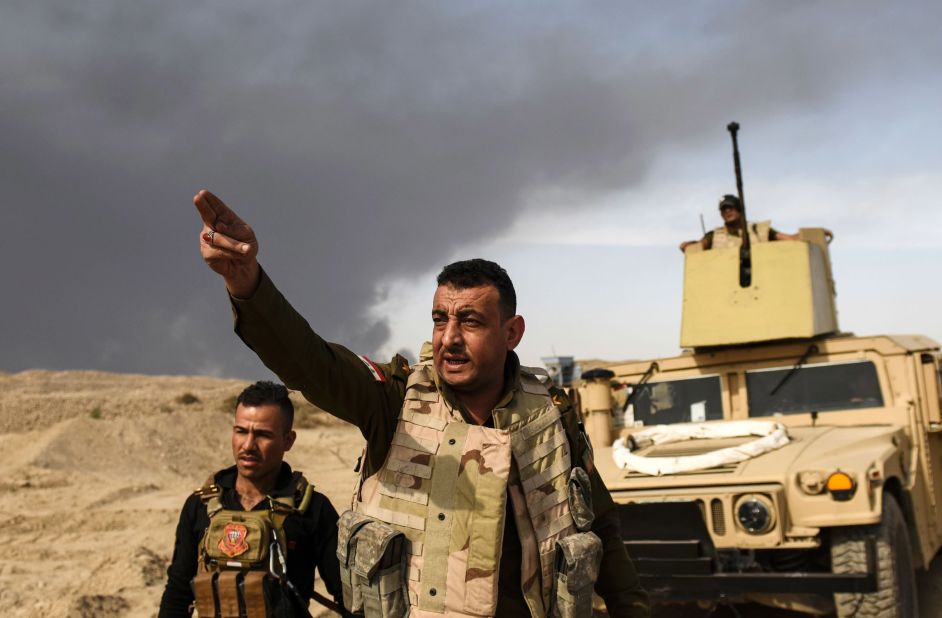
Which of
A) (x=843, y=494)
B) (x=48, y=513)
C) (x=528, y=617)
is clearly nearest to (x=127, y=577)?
(x=48, y=513)

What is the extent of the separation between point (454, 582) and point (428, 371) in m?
0.51

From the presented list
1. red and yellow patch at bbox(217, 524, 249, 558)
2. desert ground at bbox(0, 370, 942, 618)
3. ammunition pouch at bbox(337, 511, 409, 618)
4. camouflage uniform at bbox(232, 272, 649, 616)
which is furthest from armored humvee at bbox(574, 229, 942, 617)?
ammunition pouch at bbox(337, 511, 409, 618)

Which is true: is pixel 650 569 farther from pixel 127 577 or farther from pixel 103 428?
pixel 103 428

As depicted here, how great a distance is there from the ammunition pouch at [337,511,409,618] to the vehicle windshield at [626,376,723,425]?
463cm

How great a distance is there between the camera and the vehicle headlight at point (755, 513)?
4445 millimetres

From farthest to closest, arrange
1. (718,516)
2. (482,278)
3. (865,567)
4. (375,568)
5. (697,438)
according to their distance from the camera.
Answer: (697,438), (718,516), (865,567), (482,278), (375,568)

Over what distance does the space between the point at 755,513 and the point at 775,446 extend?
2.32ft

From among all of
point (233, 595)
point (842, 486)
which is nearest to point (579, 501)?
point (233, 595)

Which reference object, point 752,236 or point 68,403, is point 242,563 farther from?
point 68,403

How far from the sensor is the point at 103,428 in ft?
54.7

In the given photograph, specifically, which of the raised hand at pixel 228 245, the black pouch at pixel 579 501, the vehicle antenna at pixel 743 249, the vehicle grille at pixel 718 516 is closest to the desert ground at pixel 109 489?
the vehicle grille at pixel 718 516

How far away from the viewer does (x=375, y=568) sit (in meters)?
1.90

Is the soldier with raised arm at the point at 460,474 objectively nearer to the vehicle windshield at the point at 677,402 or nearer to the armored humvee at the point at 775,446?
the armored humvee at the point at 775,446

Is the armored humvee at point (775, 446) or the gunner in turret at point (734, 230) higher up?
the gunner in turret at point (734, 230)
